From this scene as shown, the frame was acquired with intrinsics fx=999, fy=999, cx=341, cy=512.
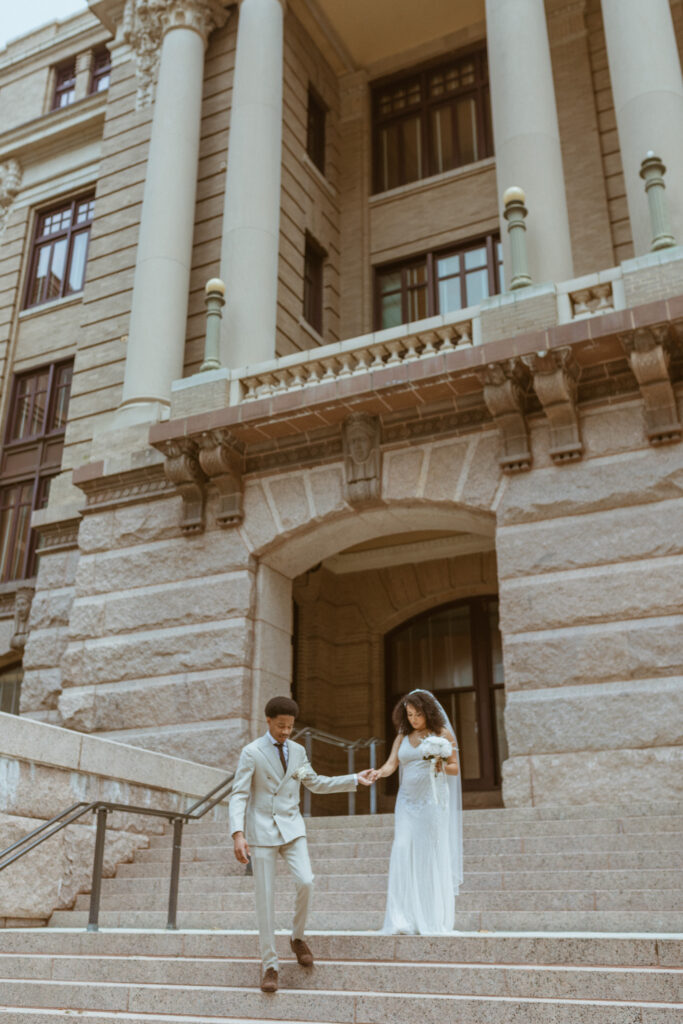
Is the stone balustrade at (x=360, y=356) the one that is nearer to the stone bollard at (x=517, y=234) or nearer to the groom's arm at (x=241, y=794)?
the stone bollard at (x=517, y=234)

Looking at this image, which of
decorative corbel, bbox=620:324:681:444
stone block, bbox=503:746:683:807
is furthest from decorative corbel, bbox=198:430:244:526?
decorative corbel, bbox=620:324:681:444

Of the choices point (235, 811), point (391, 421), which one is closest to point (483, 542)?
point (391, 421)

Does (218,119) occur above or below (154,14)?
below

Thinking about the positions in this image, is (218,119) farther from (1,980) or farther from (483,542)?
(1,980)

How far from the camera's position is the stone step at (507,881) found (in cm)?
830

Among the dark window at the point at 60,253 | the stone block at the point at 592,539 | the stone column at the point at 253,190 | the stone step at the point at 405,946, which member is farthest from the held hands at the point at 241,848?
the dark window at the point at 60,253

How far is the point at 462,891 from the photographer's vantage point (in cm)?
870

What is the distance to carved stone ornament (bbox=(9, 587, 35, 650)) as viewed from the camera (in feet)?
64.9

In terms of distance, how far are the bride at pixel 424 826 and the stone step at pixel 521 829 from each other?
269cm

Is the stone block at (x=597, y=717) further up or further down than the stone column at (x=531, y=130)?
further down

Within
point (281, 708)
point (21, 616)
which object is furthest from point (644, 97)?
point (21, 616)

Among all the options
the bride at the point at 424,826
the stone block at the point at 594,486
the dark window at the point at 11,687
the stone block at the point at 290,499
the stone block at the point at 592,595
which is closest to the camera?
the bride at the point at 424,826

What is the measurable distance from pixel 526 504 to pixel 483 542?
568cm

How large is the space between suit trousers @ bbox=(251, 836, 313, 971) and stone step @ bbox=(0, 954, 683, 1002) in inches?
10.3
